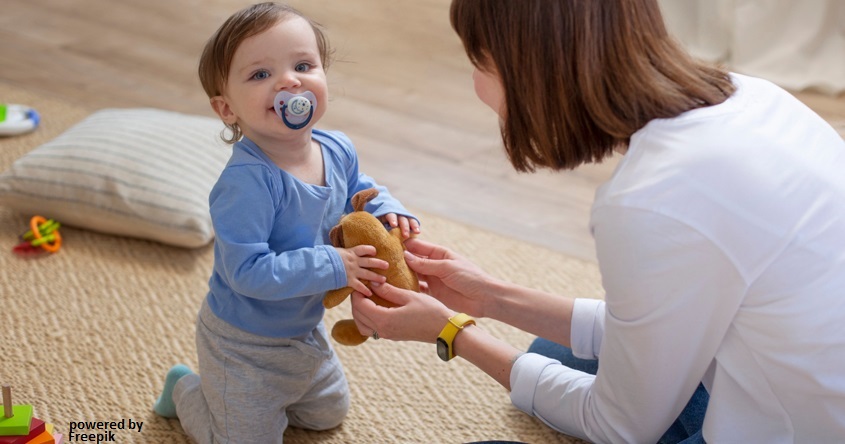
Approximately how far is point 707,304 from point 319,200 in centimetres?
52

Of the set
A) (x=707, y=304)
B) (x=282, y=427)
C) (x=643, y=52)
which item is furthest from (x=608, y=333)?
(x=282, y=427)

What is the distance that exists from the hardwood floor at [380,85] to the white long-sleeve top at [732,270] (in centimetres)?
91

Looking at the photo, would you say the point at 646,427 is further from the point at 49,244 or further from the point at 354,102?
the point at 354,102

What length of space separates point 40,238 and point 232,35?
0.91 meters

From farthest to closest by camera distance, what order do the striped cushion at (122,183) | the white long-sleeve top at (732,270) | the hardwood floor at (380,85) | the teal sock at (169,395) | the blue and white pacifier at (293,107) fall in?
the hardwood floor at (380,85) < the striped cushion at (122,183) < the teal sock at (169,395) < the blue and white pacifier at (293,107) < the white long-sleeve top at (732,270)

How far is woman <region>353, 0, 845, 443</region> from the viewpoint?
94 cm

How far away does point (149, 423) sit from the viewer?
1437mm

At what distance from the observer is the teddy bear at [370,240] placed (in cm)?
119

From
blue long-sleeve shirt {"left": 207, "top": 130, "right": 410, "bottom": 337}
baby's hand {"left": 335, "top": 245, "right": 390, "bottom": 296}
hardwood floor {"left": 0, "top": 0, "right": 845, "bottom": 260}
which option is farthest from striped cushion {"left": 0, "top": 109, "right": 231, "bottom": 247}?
baby's hand {"left": 335, "top": 245, "right": 390, "bottom": 296}

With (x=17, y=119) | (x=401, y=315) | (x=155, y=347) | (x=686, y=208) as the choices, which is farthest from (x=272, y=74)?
(x=17, y=119)

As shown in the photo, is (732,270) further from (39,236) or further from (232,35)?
(39,236)

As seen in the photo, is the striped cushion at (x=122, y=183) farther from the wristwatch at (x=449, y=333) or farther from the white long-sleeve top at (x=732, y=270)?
the white long-sleeve top at (x=732, y=270)

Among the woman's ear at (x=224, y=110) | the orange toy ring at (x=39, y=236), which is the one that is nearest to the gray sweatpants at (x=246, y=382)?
the woman's ear at (x=224, y=110)

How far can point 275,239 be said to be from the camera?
3.92 ft
